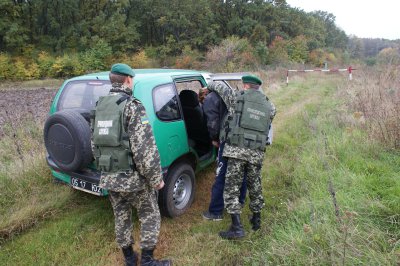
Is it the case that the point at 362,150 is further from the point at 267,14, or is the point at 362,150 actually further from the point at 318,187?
the point at 267,14

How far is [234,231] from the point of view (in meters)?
3.36

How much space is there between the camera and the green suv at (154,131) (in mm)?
3096

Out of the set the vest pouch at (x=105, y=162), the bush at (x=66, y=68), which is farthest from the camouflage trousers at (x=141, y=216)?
the bush at (x=66, y=68)

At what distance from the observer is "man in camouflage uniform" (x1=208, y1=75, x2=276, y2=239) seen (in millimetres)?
A: 3285

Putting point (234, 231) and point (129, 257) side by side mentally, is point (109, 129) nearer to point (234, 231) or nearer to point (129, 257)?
point (129, 257)

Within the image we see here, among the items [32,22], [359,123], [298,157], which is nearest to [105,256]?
[298,157]

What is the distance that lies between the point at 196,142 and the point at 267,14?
61.4 metres

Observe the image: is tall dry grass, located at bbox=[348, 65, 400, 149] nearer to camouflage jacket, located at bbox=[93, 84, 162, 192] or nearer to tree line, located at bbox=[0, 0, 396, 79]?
camouflage jacket, located at bbox=[93, 84, 162, 192]

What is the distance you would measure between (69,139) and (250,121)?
201cm

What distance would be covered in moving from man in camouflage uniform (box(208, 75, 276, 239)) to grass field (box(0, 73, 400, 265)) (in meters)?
0.18

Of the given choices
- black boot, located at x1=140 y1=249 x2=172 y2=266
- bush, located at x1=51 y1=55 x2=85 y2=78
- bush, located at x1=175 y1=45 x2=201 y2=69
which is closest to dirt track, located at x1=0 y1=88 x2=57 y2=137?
black boot, located at x1=140 y1=249 x2=172 y2=266

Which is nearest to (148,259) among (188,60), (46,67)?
(46,67)

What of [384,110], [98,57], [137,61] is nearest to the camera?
[384,110]

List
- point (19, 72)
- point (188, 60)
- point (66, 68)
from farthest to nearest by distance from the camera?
point (188, 60) < point (66, 68) < point (19, 72)
